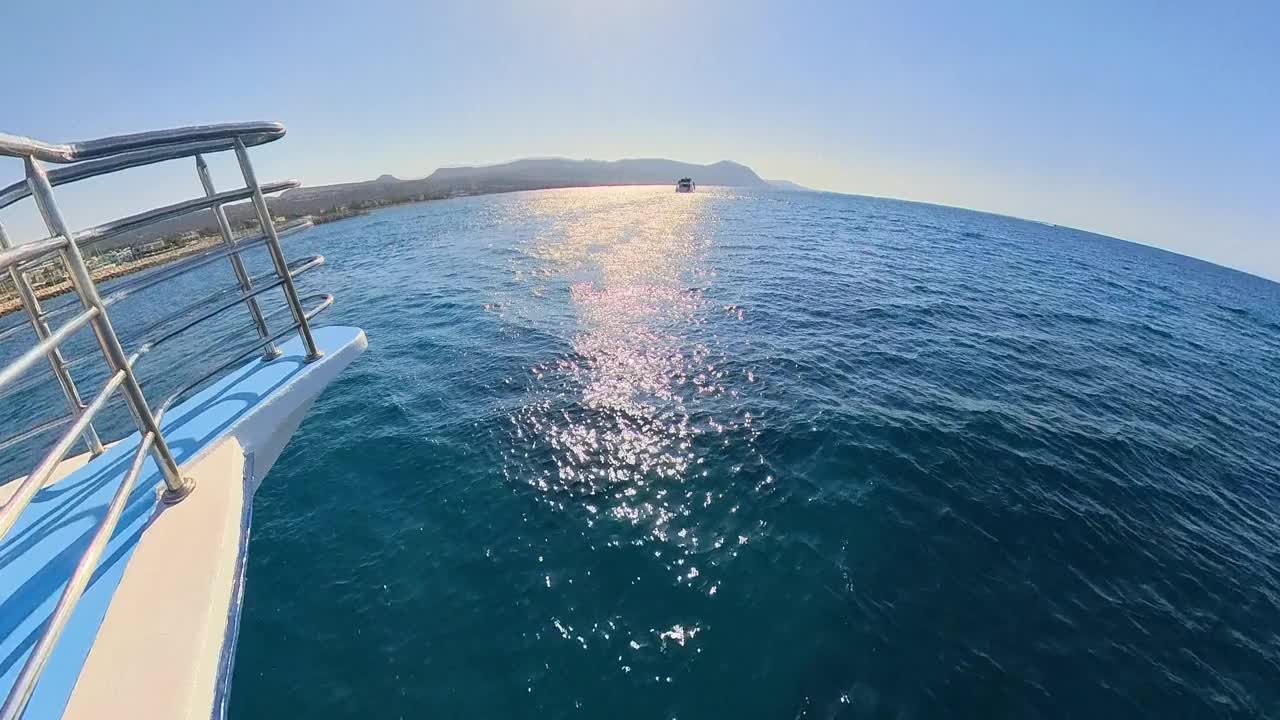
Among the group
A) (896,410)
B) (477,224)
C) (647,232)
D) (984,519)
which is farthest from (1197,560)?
(477,224)

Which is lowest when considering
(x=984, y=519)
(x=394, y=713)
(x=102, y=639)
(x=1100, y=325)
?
(x=1100, y=325)

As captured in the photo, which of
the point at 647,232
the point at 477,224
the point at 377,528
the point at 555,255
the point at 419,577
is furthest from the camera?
Result: the point at 477,224

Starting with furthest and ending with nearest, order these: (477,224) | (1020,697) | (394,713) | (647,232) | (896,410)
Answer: (477,224) < (647,232) < (896,410) < (1020,697) < (394,713)

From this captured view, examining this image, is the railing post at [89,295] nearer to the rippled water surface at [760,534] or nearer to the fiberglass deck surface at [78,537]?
the fiberglass deck surface at [78,537]

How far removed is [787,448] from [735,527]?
2.91 m

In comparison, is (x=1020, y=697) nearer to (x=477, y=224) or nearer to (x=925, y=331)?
(x=925, y=331)

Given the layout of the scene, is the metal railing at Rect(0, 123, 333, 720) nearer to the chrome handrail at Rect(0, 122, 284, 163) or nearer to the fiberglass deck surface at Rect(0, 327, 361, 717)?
the chrome handrail at Rect(0, 122, 284, 163)

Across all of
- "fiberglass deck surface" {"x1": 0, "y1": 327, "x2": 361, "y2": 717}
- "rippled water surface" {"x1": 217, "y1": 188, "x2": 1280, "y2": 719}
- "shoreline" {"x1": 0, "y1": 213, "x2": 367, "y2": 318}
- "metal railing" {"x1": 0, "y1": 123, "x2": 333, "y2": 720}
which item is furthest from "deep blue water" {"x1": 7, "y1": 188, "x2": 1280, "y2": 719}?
"shoreline" {"x1": 0, "y1": 213, "x2": 367, "y2": 318}

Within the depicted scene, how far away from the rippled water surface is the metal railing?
4.07 metres

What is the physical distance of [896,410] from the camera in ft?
41.3

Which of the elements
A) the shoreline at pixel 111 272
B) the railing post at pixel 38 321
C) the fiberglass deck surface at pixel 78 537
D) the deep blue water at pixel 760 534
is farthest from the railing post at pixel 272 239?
the shoreline at pixel 111 272

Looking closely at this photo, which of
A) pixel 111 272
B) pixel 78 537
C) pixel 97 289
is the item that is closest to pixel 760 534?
pixel 78 537

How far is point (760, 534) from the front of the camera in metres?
8.34

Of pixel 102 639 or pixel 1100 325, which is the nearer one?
pixel 102 639
